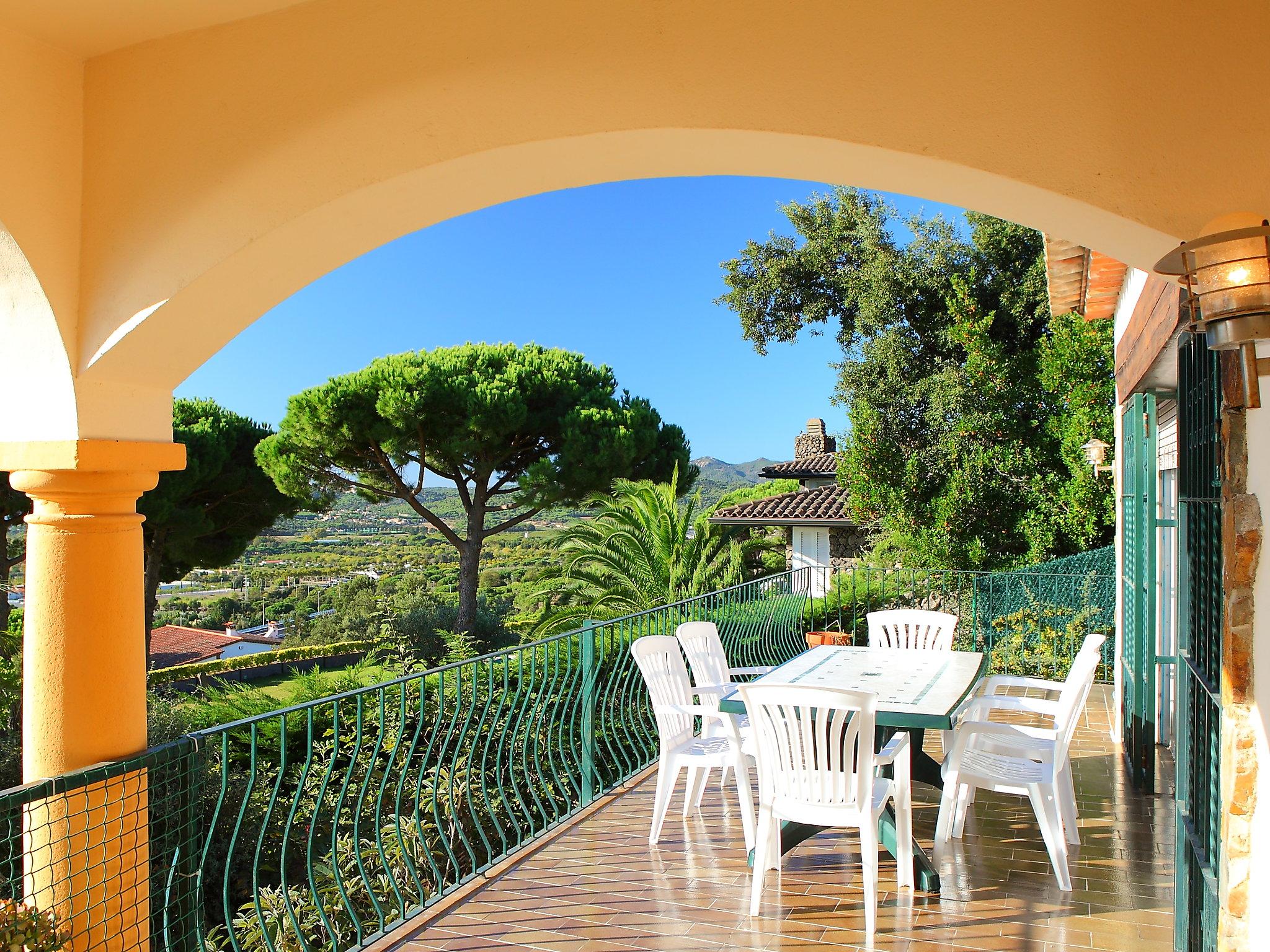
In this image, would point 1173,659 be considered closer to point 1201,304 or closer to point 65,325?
point 1201,304

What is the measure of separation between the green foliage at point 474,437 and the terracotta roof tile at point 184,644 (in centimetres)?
349

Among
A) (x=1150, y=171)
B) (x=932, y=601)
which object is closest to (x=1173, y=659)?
(x=1150, y=171)

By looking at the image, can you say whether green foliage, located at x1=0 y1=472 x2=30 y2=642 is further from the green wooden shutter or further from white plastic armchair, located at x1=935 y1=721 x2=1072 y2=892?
the green wooden shutter

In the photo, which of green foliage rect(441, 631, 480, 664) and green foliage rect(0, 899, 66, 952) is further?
green foliage rect(441, 631, 480, 664)

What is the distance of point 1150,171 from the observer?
1.87 m

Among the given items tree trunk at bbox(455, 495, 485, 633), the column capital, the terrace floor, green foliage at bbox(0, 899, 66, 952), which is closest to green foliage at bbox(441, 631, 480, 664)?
tree trunk at bbox(455, 495, 485, 633)

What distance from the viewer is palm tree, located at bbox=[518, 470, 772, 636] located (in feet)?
37.3

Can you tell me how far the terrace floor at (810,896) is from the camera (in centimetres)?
338

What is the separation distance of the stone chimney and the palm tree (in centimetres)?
778

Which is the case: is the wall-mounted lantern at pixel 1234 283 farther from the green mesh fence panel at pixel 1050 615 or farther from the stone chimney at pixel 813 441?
the stone chimney at pixel 813 441

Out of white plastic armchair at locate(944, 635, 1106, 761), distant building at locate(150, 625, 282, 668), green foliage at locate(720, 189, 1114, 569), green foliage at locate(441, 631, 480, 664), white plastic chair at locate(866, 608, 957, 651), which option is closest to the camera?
white plastic armchair at locate(944, 635, 1106, 761)

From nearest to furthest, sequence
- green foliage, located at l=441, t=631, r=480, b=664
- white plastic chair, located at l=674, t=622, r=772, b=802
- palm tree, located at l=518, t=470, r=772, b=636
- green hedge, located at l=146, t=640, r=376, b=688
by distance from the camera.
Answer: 1. white plastic chair, located at l=674, t=622, r=772, b=802
2. palm tree, located at l=518, t=470, r=772, b=636
3. green foliage, located at l=441, t=631, r=480, b=664
4. green hedge, located at l=146, t=640, r=376, b=688

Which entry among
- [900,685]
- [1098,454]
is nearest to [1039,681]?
[900,685]

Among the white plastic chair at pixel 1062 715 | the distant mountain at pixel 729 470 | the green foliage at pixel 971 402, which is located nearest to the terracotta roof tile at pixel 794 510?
the green foliage at pixel 971 402
